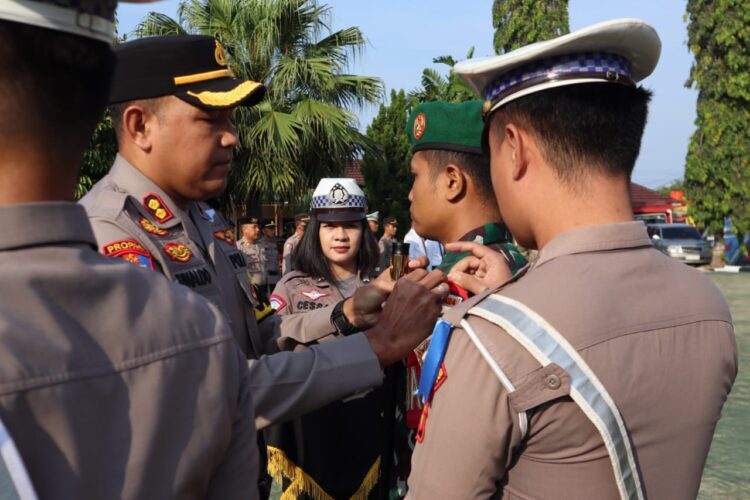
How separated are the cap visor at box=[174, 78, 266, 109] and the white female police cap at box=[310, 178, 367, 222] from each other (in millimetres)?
2452

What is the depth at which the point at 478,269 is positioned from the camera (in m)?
2.34

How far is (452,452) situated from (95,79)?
0.85 meters

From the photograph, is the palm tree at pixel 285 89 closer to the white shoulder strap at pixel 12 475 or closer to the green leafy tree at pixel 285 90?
the green leafy tree at pixel 285 90

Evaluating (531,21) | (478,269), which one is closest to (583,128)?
(478,269)

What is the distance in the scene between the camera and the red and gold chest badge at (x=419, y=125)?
2.79 meters

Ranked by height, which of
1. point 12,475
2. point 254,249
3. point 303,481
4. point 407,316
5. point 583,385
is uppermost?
point 12,475

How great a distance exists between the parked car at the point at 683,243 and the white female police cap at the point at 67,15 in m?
24.5

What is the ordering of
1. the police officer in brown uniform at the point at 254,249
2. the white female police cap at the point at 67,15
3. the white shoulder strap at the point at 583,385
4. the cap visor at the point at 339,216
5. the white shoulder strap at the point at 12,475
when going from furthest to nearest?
the police officer in brown uniform at the point at 254,249
the cap visor at the point at 339,216
the white shoulder strap at the point at 583,385
the white female police cap at the point at 67,15
the white shoulder strap at the point at 12,475

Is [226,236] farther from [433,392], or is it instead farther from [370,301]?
[433,392]

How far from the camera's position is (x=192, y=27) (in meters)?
16.9

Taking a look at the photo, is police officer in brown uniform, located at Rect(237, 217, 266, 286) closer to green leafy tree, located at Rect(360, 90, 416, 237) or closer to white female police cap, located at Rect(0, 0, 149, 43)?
green leafy tree, located at Rect(360, 90, 416, 237)

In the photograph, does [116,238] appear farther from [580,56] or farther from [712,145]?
[712,145]

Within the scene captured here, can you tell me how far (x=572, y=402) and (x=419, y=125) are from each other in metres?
1.66

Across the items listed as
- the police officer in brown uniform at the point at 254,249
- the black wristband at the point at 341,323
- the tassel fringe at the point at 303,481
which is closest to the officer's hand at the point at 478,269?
the black wristband at the point at 341,323
